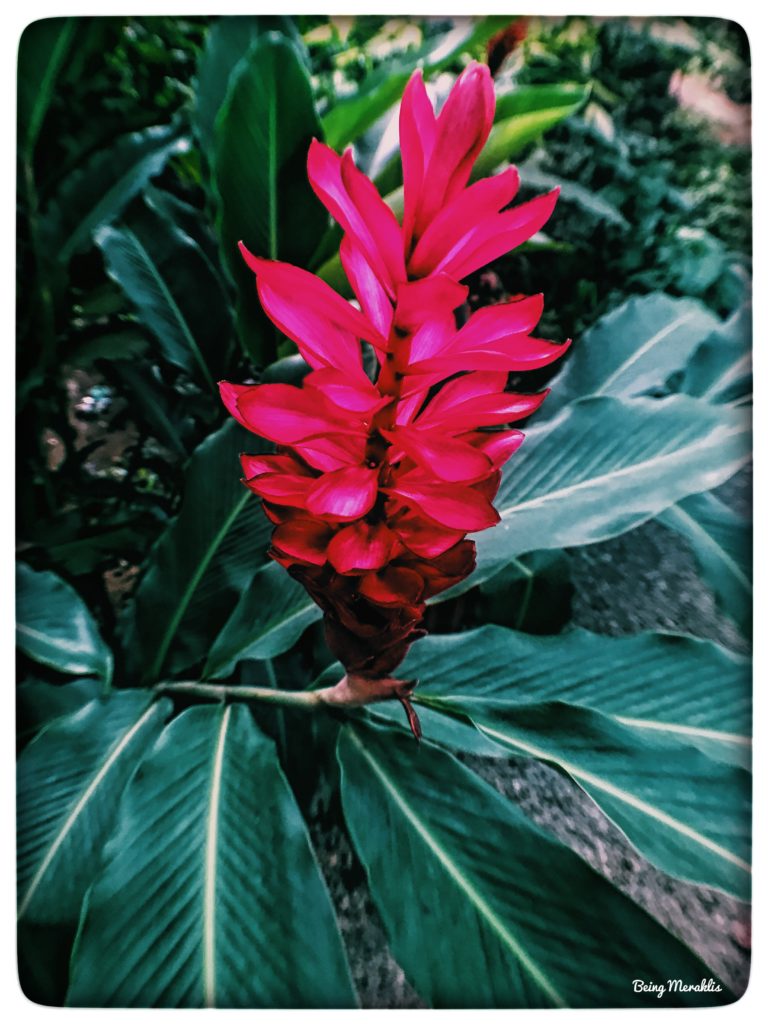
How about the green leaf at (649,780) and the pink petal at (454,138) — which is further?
the green leaf at (649,780)

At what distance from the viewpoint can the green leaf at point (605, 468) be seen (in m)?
0.64

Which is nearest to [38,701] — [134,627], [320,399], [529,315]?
[134,627]

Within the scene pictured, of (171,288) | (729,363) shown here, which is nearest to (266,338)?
(171,288)

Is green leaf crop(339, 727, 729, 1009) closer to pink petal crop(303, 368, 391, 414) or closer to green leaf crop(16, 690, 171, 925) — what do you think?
green leaf crop(16, 690, 171, 925)

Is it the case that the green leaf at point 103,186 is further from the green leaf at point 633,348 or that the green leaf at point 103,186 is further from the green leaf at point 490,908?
the green leaf at point 490,908

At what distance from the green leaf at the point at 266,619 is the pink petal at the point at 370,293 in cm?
28

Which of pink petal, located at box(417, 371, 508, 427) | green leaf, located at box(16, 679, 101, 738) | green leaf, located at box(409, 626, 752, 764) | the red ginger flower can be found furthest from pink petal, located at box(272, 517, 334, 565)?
green leaf, located at box(16, 679, 101, 738)

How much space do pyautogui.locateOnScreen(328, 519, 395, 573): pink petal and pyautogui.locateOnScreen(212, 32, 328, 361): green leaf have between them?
27cm

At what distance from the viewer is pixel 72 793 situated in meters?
0.66

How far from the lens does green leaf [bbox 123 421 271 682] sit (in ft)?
2.21

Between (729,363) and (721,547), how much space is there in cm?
17

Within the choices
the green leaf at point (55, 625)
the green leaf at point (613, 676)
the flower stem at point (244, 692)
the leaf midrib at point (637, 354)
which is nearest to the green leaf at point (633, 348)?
the leaf midrib at point (637, 354)

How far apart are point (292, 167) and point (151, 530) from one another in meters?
0.35
